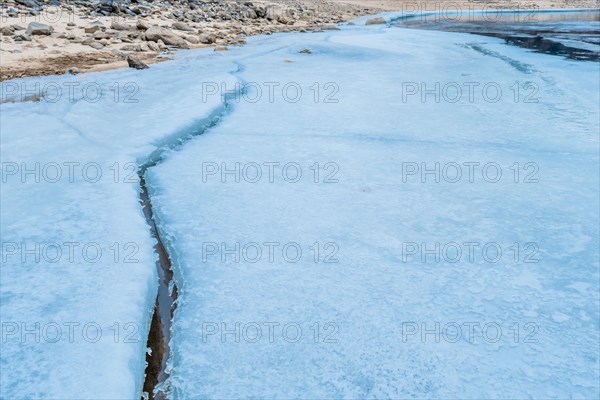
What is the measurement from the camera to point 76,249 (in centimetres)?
160

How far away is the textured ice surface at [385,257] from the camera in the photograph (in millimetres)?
1133

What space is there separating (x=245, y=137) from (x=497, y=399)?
2144 millimetres

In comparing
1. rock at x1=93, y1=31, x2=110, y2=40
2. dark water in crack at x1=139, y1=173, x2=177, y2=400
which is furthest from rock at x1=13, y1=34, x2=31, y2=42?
dark water in crack at x1=139, y1=173, x2=177, y2=400

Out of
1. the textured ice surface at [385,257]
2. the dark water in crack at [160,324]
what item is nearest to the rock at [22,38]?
the textured ice surface at [385,257]

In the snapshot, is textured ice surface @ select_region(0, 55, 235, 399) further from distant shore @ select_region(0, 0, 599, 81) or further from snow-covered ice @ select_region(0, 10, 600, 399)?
distant shore @ select_region(0, 0, 599, 81)

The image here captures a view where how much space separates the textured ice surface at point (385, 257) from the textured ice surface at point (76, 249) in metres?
0.14

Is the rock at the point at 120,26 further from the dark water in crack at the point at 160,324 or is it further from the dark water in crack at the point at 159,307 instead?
the dark water in crack at the point at 160,324

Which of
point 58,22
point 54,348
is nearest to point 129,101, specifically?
point 54,348

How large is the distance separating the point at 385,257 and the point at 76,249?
3.65 ft

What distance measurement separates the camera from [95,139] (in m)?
2.68

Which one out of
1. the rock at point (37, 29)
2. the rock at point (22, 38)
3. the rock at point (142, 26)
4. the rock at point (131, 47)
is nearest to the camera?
the rock at point (22, 38)

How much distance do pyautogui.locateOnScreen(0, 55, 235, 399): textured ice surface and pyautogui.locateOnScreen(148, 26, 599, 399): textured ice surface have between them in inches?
5.5

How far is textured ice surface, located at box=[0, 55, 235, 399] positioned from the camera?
3.66 ft

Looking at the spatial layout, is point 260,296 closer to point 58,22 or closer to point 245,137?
point 245,137
